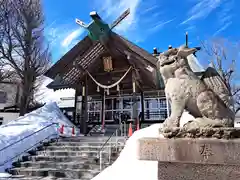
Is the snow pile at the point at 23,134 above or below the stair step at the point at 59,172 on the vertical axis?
above

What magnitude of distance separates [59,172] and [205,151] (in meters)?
5.00

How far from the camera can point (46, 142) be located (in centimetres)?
877

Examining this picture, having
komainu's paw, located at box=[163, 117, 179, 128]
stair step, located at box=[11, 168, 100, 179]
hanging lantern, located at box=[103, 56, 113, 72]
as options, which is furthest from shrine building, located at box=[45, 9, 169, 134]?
komainu's paw, located at box=[163, 117, 179, 128]

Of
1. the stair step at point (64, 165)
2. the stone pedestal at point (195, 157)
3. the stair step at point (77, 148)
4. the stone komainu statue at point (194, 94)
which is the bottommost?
the stair step at point (64, 165)

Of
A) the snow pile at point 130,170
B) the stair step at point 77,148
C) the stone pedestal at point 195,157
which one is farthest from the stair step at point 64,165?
the stone pedestal at point 195,157

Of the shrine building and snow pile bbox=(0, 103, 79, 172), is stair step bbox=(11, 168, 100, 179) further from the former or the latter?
the shrine building

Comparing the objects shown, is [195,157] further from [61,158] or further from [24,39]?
[24,39]

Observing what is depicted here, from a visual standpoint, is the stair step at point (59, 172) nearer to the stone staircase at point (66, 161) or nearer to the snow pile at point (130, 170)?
the stone staircase at point (66, 161)

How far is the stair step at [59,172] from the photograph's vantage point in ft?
19.3

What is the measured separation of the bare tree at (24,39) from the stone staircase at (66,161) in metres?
7.97

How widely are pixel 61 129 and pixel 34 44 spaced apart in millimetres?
8401

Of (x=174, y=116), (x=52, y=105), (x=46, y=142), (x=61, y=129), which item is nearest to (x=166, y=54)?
(x=174, y=116)

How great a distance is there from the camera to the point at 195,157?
7.82 feet

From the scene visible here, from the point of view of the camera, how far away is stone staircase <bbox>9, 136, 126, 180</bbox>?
603 cm
